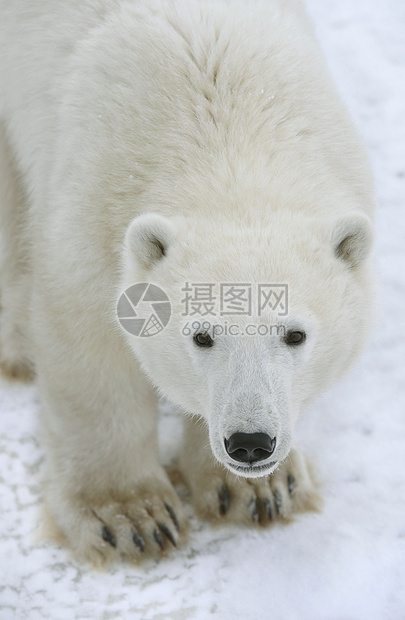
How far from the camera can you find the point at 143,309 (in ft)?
10.5

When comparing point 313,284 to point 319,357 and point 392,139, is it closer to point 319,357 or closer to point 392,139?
point 319,357

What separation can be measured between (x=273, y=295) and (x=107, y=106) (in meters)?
1.21

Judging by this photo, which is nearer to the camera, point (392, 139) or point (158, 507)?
point (158, 507)

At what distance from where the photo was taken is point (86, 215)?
3451mm

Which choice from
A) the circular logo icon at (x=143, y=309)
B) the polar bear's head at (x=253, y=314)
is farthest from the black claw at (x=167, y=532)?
the circular logo icon at (x=143, y=309)

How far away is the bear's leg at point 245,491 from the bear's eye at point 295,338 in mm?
1303

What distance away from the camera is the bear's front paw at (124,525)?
3.95 metres

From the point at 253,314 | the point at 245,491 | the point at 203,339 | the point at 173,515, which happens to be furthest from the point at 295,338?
the point at 173,515

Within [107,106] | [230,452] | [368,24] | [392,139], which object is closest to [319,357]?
[230,452]

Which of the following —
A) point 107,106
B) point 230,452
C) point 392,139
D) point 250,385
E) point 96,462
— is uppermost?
point 107,106

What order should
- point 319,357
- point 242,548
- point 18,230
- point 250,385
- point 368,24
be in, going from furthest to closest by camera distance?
point 368,24, point 18,230, point 242,548, point 319,357, point 250,385

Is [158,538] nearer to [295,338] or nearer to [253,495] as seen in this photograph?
[253,495]

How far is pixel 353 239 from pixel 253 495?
1.57 meters

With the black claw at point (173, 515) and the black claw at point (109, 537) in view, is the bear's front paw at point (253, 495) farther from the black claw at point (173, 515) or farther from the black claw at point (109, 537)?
the black claw at point (109, 537)
